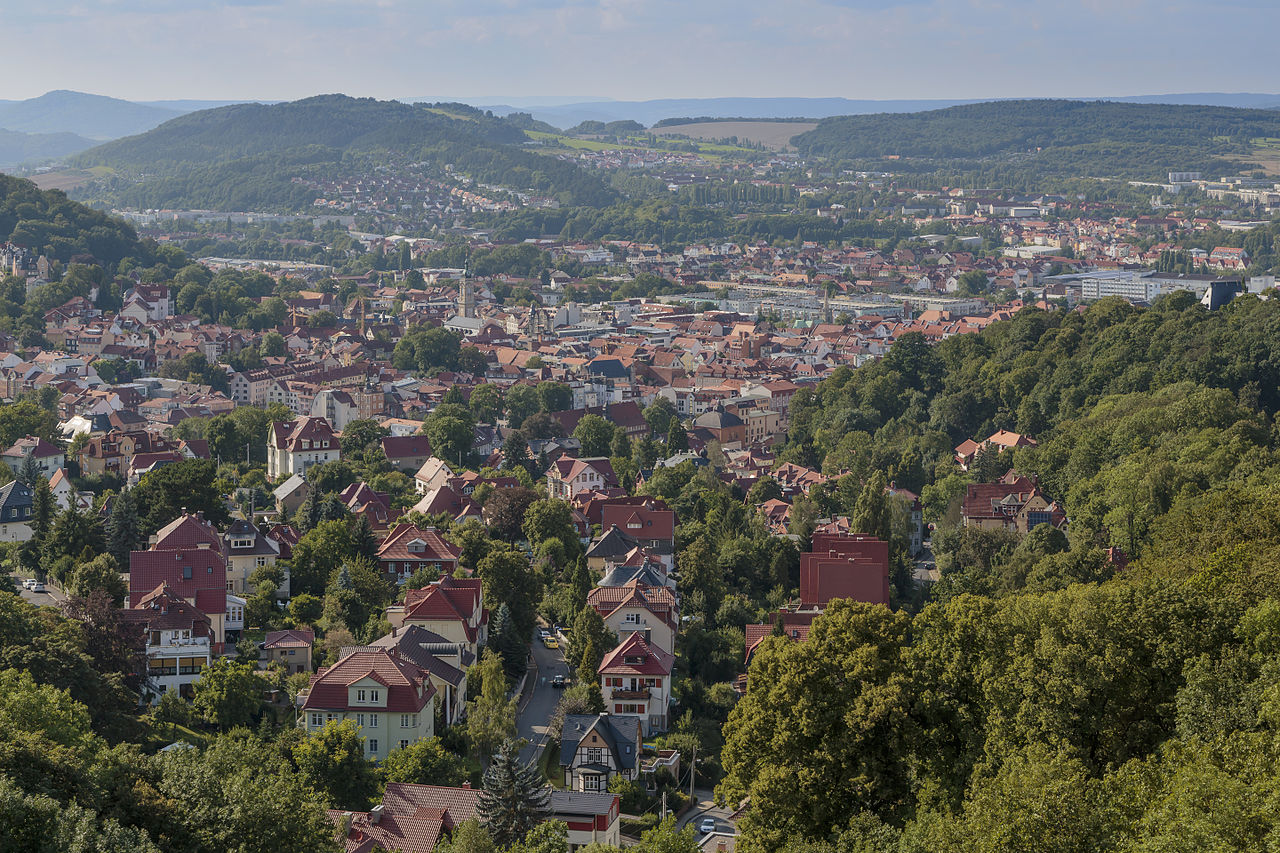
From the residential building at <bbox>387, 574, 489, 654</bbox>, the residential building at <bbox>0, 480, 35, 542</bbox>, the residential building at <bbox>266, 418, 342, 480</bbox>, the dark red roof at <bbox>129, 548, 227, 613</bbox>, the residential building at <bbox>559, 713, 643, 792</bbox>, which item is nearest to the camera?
the residential building at <bbox>559, 713, 643, 792</bbox>

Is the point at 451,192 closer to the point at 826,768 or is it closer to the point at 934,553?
the point at 934,553

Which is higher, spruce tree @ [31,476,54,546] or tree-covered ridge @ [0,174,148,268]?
tree-covered ridge @ [0,174,148,268]

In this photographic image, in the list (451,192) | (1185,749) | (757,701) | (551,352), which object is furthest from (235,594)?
(451,192)

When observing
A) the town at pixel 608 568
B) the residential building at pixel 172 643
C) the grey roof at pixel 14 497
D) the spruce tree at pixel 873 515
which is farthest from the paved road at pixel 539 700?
the grey roof at pixel 14 497

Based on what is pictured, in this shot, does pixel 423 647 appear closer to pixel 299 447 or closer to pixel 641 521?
pixel 641 521

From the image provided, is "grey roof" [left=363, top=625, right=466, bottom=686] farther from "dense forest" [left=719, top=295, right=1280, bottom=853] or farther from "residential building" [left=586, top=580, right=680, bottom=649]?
"dense forest" [left=719, top=295, right=1280, bottom=853]

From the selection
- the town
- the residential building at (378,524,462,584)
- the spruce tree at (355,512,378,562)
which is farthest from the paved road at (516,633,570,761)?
the spruce tree at (355,512,378,562)
